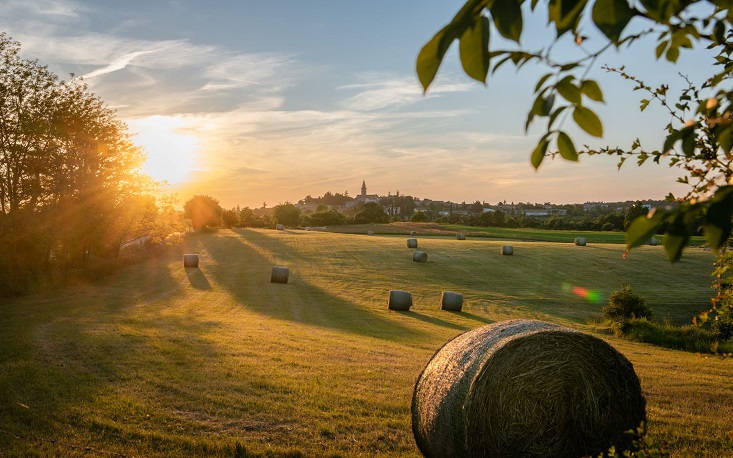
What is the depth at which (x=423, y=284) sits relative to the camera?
121 ft

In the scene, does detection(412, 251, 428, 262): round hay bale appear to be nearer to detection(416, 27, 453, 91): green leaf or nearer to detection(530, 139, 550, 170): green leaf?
detection(530, 139, 550, 170): green leaf

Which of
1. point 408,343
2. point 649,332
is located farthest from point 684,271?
point 408,343

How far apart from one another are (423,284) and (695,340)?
18163mm

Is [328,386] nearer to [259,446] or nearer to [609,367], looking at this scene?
[259,446]

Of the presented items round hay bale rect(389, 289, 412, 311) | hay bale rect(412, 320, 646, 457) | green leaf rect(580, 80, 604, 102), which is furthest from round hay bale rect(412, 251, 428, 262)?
green leaf rect(580, 80, 604, 102)

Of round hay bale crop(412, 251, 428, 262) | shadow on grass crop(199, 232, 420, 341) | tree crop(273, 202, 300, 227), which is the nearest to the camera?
shadow on grass crop(199, 232, 420, 341)

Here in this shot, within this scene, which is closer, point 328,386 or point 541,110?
point 541,110

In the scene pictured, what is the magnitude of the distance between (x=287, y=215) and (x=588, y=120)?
113 metres

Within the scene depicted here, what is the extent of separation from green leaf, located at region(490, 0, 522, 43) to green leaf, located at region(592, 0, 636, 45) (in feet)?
0.71

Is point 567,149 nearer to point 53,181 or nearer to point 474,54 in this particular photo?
point 474,54

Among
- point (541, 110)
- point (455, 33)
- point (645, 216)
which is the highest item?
point (455, 33)

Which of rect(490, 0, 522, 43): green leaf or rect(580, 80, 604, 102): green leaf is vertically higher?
rect(490, 0, 522, 43): green leaf

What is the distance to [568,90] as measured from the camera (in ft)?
6.55

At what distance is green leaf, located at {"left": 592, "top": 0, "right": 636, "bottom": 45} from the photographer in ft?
5.39
